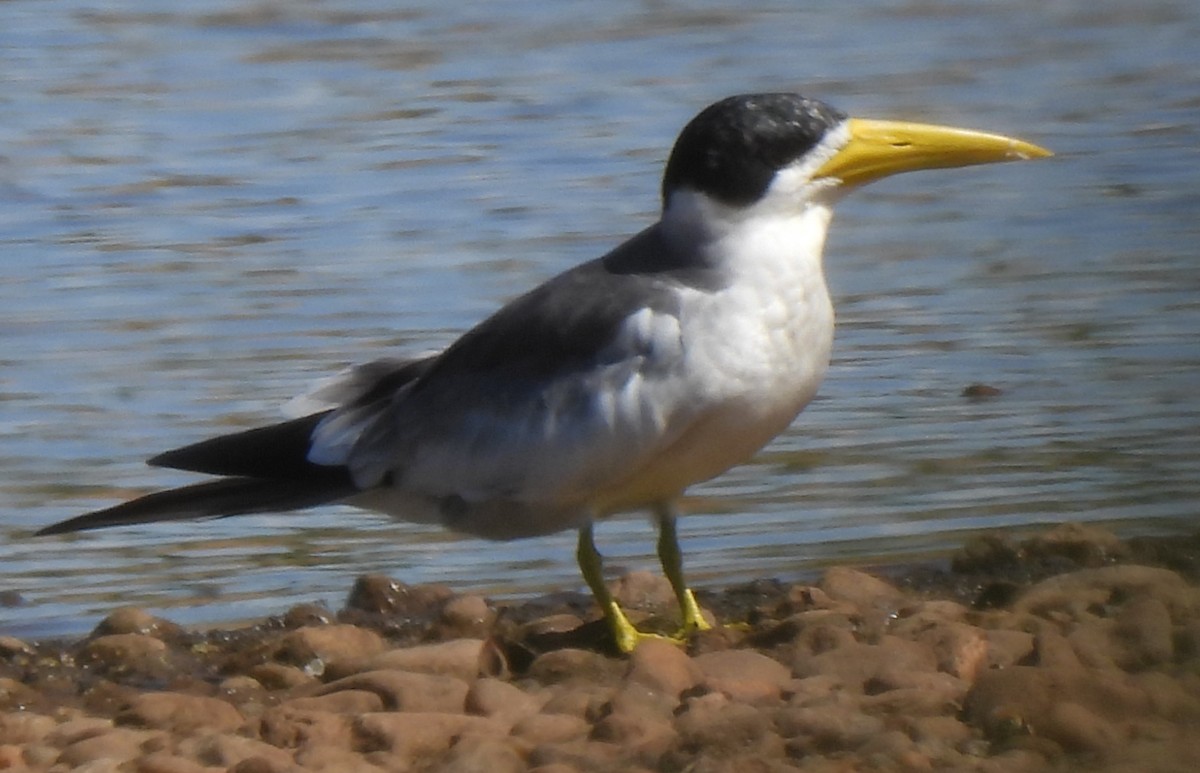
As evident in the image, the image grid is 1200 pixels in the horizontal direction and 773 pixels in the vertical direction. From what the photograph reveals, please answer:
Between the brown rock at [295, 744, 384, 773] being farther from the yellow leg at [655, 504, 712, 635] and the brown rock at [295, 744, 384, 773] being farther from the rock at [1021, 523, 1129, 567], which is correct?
the rock at [1021, 523, 1129, 567]

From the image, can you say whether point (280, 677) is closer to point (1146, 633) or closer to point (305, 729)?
point (305, 729)

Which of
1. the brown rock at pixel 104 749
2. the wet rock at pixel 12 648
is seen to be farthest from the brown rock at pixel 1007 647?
the wet rock at pixel 12 648

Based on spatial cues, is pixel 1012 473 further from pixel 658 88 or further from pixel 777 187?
pixel 658 88

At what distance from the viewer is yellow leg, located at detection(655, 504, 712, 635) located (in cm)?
552

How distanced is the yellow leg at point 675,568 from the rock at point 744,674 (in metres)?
0.48

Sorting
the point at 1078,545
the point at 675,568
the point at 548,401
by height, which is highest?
the point at 548,401

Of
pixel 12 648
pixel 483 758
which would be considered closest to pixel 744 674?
pixel 483 758

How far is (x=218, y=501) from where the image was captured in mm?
5742

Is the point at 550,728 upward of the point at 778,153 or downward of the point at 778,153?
downward

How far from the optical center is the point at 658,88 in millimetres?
11148

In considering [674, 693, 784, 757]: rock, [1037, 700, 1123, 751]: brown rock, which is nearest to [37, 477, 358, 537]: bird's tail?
[674, 693, 784, 757]: rock

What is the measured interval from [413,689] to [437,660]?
264 mm

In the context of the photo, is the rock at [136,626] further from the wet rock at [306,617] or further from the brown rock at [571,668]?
the brown rock at [571,668]

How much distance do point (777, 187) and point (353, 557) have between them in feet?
5.13
